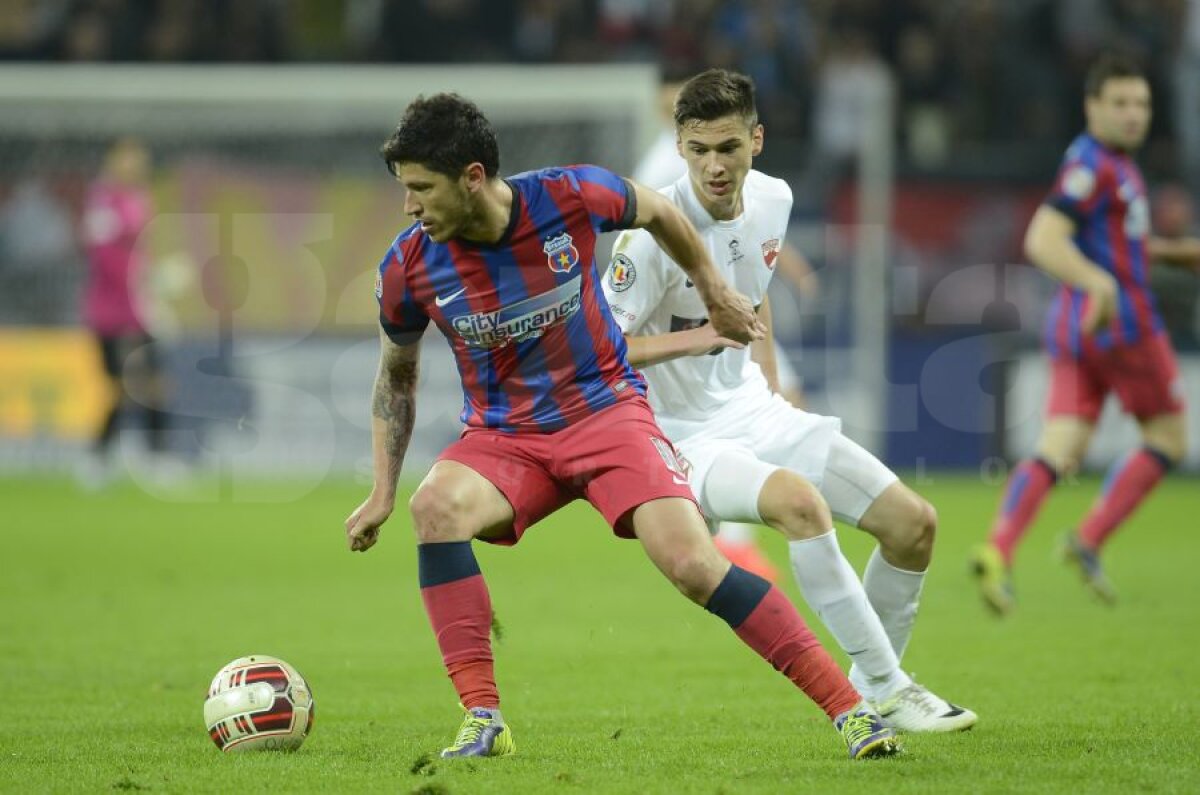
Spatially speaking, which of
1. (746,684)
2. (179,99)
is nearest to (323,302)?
(179,99)

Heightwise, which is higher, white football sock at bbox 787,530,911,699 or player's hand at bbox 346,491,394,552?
player's hand at bbox 346,491,394,552

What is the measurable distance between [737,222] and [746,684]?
190 cm

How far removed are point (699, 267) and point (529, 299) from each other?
491 millimetres

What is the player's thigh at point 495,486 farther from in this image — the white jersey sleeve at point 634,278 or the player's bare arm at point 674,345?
the white jersey sleeve at point 634,278

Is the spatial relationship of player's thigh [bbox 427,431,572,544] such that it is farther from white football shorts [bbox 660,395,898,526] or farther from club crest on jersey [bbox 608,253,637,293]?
club crest on jersey [bbox 608,253,637,293]

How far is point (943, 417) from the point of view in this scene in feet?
57.6

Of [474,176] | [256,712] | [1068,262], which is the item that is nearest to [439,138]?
[474,176]

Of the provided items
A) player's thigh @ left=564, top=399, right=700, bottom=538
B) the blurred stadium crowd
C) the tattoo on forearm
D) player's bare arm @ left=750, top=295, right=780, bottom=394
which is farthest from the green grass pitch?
the blurred stadium crowd

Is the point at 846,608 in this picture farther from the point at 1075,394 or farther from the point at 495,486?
the point at 1075,394

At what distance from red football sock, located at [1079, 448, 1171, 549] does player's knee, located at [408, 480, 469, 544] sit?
16.6 feet

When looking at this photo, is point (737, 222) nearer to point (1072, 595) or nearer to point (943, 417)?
point (1072, 595)

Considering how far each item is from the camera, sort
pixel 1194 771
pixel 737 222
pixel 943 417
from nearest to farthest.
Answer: pixel 1194 771 < pixel 737 222 < pixel 943 417

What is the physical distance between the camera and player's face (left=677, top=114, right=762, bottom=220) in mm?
5289

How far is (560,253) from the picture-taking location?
509cm
